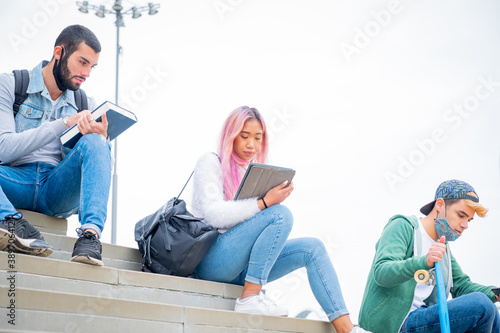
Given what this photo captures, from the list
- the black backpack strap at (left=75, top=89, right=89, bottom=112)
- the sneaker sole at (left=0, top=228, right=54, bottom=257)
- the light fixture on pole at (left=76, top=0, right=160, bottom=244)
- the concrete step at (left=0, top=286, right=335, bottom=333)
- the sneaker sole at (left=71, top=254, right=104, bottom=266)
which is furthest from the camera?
the light fixture on pole at (left=76, top=0, right=160, bottom=244)

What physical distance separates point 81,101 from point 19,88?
1.43ft

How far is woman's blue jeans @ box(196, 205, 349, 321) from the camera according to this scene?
12.5 ft

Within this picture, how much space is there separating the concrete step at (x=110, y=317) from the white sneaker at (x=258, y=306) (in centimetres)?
6

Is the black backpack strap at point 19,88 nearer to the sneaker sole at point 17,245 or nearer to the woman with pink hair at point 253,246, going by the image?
the sneaker sole at point 17,245

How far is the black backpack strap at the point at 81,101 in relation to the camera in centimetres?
434

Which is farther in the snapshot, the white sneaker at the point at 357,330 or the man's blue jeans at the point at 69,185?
the white sneaker at the point at 357,330

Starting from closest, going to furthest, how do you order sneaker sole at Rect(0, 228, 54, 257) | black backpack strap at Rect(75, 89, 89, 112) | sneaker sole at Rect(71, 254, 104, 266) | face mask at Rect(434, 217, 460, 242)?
sneaker sole at Rect(0, 228, 54, 257), sneaker sole at Rect(71, 254, 104, 266), face mask at Rect(434, 217, 460, 242), black backpack strap at Rect(75, 89, 89, 112)

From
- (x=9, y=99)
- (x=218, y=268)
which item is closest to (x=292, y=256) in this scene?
(x=218, y=268)

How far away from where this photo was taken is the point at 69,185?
3.94 meters

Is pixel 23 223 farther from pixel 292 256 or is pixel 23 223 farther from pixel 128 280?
pixel 292 256

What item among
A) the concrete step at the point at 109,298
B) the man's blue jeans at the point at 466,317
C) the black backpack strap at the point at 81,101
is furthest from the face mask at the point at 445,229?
the black backpack strap at the point at 81,101

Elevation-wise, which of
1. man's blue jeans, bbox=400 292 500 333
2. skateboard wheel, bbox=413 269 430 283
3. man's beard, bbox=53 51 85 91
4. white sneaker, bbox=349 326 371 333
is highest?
man's beard, bbox=53 51 85 91

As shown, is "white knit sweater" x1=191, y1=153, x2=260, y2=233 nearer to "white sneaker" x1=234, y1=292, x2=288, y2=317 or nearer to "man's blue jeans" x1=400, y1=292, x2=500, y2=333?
"white sneaker" x1=234, y1=292, x2=288, y2=317

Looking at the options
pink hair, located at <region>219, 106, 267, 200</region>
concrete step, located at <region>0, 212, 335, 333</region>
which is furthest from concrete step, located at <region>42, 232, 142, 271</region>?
pink hair, located at <region>219, 106, 267, 200</region>
